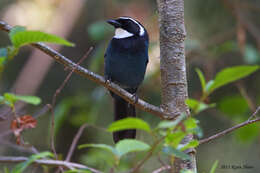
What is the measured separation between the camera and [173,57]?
207 cm

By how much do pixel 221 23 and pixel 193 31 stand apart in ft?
1.20

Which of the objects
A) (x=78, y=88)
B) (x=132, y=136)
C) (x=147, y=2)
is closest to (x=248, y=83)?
(x=147, y=2)

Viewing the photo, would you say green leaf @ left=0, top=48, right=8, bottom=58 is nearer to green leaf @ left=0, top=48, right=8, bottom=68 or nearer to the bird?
green leaf @ left=0, top=48, right=8, bottom=68

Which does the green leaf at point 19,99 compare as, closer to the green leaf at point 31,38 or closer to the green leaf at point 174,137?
the green leaf at point 31,38

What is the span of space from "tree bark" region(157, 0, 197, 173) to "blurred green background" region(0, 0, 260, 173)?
67.0 inches

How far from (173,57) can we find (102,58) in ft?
6.47

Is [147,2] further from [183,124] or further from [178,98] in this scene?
[183,124]

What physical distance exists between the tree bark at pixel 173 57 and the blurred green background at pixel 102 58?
5.59 ft

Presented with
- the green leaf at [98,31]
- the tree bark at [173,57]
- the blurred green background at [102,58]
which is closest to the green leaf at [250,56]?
the blurred green background at [102,58]

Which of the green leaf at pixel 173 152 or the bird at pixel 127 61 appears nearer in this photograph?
the green leaf at pixel 173 152

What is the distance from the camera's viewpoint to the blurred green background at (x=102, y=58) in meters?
3.93

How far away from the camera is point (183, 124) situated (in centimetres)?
111

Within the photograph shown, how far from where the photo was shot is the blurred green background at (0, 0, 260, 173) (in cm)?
393

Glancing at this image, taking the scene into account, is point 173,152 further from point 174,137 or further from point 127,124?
point 127,124
